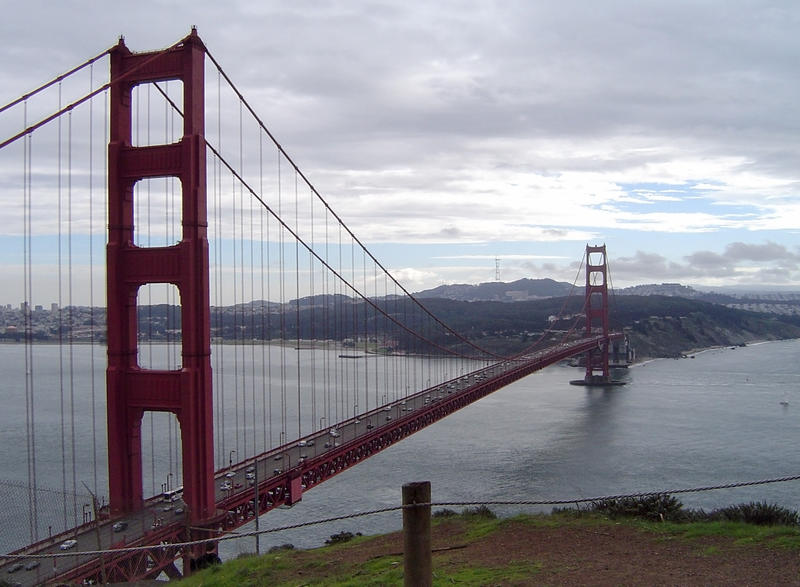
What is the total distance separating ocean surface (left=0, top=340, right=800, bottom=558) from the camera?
12.2m

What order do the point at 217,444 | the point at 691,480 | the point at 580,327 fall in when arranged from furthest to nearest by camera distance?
the point at 580,327 → the point at 217,444 → the point at 691,480

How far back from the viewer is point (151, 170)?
25.5 ft

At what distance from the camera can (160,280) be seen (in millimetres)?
7625

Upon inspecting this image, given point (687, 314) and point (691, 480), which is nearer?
point (691, 480)

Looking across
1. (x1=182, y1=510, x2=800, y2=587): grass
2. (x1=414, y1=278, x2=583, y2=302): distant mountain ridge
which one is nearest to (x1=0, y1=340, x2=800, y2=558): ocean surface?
(x1=182, y1=510, x2=800, y2=587): grass

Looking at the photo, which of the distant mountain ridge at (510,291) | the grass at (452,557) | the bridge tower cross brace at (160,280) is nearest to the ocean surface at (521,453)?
the bridge tower cross brace at (160,280)

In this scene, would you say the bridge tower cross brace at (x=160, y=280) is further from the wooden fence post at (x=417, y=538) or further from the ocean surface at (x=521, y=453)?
the wooden fence post at (x=417, y=538)

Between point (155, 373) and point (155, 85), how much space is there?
355 cm

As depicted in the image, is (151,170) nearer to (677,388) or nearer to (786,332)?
(677,388)

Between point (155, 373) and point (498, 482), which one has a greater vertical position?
point (155, 373)

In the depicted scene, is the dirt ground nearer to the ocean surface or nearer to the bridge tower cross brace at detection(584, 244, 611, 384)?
the ocean surface

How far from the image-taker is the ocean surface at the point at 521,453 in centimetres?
1221

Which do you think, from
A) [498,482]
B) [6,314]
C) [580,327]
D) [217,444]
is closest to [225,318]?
[6,314]

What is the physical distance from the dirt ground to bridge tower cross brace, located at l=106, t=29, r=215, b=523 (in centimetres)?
243
